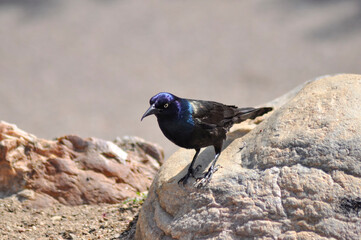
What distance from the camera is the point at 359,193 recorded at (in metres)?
3.27

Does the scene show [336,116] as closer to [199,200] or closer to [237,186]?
[237,186]

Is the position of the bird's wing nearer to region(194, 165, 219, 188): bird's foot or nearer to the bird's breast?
the bird's breast

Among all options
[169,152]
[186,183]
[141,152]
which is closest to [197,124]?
[186,183]

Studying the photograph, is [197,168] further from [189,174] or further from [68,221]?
[68,221]

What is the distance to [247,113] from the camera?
15.6 ft

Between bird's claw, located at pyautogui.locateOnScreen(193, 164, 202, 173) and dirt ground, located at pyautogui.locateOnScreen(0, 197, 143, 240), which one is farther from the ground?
bird's claw, located at pyautogui.locateOnScreen(193, 164, 202, 173)

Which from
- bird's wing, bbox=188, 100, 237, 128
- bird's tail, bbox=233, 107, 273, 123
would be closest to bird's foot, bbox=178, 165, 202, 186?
bird's wing, bbox=188, 100, 237, 128

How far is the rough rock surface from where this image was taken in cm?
511

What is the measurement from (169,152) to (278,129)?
4.66 m

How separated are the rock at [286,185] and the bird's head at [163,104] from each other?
56 cm

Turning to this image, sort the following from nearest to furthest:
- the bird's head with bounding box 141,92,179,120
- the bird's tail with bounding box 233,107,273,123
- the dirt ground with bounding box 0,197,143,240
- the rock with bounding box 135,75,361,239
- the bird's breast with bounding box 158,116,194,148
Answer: the rock with bounding box 135,75,361,239
the bird's head with bounding box 141,92,179,120
the bird's breast with bounding box 158,116,194,148
the dirt ground with bounding box 0,197,143,240
the bird's tail with bounding box 233,107,273,123

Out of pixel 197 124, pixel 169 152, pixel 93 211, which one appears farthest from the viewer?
pixel 169 152

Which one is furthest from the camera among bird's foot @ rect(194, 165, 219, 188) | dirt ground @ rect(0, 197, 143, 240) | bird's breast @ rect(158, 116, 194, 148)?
dirt ground @ rect(0, 197, 143, 240)

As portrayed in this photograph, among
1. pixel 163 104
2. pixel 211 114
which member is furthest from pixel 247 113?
pixel 163 104
